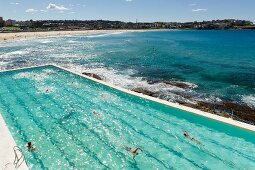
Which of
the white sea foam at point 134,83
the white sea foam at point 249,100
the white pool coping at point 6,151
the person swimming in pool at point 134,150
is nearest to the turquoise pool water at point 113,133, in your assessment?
the person swimming in pool at point 134,150

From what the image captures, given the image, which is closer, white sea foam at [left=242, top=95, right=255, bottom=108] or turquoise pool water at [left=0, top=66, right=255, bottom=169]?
turquoise pool water at [left=0, top=66, right=255, bottom=169]

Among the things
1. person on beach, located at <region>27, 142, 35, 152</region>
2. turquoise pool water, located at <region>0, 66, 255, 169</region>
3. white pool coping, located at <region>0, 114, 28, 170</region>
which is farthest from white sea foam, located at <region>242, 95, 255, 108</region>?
white pool coping, located at <region>0, 114, 28, 170</region>

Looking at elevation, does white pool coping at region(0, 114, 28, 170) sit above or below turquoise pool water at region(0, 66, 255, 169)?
above

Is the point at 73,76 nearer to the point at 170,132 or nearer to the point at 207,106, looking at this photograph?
the point at 207,106

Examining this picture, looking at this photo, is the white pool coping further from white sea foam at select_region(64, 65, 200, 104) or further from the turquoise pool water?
white sea foam at select_region(64, 65, 200, 104)

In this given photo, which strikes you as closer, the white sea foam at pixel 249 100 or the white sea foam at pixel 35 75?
the white sea foam at pixel 249 100

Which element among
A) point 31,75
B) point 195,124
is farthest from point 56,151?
point 31,75

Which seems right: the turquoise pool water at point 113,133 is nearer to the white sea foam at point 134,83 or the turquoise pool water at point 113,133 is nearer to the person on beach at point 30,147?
the person on beach at point 30,147

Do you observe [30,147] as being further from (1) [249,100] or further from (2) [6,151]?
(1) [249,100]
